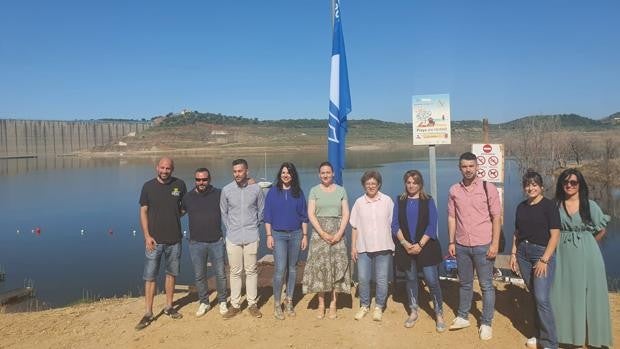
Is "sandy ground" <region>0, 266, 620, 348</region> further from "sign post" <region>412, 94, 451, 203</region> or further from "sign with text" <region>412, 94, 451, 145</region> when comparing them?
"sign with text" <region>412, 94, 451, 145</region>

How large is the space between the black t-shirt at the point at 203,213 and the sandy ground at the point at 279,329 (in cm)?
98

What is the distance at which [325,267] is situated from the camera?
494cm

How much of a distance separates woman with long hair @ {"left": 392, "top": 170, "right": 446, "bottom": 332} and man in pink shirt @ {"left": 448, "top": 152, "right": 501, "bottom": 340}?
0.19m

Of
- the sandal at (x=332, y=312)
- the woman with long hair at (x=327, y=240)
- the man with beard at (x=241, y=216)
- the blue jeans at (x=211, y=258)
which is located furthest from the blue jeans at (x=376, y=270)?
the blue jeans at (x=211, y=258)

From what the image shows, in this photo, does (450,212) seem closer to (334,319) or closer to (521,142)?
(334,319)

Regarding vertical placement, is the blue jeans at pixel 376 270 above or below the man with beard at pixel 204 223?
below

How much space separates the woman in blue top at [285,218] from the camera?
4.86m

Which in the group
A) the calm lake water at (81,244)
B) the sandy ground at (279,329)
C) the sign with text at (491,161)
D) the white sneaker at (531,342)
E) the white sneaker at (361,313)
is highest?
the sign with text at (491,161)

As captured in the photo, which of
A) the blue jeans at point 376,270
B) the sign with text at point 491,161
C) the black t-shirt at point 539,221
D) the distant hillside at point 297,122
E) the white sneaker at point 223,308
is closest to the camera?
the black t-shirt at point 539,221

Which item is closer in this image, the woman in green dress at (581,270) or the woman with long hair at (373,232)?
the woman in green dress at (581,270)

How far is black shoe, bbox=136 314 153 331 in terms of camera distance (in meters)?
4.91

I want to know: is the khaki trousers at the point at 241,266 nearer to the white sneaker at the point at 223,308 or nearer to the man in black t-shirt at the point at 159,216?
the white sneaker at the point at 223,308

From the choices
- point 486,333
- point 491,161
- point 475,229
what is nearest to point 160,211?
point 475,229

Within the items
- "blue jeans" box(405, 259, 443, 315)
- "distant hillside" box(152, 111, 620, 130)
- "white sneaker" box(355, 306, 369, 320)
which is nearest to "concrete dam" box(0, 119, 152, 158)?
"distant hillside" box(152, 111, 620, 130)
